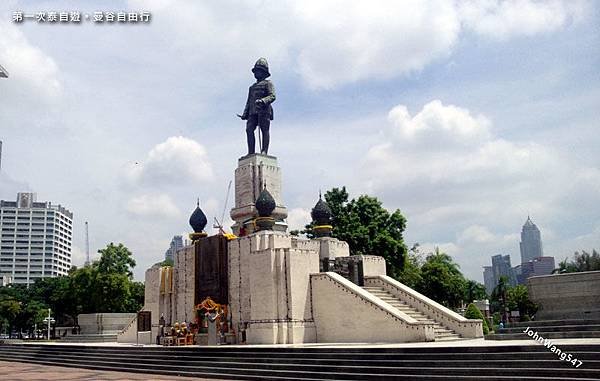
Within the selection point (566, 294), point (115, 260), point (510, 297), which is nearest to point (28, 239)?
point (115, 260)

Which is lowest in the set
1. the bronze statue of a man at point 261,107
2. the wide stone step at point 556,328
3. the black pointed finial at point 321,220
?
the wide stone step at point 556,328

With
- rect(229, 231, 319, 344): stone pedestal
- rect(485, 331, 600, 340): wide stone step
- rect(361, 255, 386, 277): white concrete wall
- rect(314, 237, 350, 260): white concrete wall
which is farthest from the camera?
rect(314, 237, 350, 260): white concrete wall

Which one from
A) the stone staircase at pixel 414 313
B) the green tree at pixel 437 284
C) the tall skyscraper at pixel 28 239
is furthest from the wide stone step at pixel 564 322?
the tall skyscraper at pixel 28 239

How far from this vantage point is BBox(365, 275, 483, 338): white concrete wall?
66.2 feet

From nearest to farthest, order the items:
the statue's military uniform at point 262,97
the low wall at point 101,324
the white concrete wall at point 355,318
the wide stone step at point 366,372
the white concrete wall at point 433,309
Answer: the wide stone step at point 366,372 < the white concrete wall at point 355,318 < the white concrete wall at point 433,309 < the statue's military uniform at point 262,97 < the low wall at point 101,324

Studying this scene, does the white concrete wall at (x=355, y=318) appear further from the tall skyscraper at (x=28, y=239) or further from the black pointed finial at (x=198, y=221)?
the tall skyscraper at (x=28, y=239)

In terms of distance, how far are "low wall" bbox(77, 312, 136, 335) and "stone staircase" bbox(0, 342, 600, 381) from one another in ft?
54.4

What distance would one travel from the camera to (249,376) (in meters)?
→ 16.7

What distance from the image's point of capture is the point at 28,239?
135m

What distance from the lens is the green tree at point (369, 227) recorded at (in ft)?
113

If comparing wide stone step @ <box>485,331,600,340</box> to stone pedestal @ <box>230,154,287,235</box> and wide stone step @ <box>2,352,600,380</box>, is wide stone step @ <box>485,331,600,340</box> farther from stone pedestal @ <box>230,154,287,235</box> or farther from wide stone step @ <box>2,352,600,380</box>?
stone pedestal @ <box>230,154,287,235</box>

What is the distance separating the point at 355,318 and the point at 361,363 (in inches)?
224

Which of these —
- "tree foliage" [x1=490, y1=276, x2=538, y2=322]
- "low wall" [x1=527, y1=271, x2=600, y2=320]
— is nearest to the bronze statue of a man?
"low wall" [x1=527, y1=271, x2=600, y2=320]

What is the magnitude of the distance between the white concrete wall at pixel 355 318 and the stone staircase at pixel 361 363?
253 centimetres
